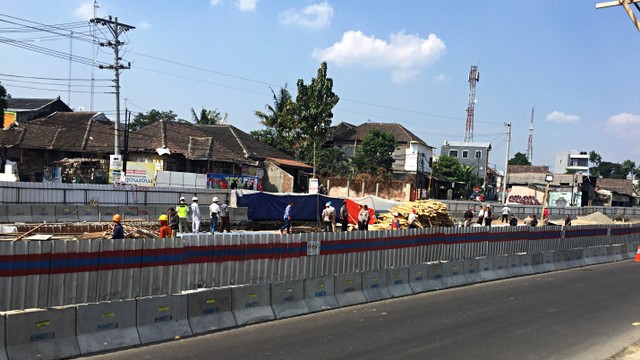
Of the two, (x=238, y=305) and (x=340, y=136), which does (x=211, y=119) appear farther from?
(x=238, y=305)

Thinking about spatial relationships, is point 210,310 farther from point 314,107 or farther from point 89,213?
point 314,107

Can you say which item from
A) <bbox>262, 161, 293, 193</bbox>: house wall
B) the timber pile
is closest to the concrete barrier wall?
the timber pile

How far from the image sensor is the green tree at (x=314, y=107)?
188 feet

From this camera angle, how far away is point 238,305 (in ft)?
32.1

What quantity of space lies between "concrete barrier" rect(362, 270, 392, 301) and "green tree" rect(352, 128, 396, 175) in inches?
1793

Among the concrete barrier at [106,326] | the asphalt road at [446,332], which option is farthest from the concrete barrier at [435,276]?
the concrete barrier at [106,326]

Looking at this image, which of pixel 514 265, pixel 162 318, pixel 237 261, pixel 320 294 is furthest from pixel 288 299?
pixel 514 265

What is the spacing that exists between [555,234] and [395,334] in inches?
571

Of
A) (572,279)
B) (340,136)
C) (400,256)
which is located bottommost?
(572,279)

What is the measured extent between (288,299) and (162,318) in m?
2.88

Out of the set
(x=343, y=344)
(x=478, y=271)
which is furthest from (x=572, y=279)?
(x=343, y=344)

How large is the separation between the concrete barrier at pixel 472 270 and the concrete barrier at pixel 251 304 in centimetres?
814

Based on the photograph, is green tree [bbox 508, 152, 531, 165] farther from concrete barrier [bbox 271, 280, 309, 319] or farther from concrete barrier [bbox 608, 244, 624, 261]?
concrete barrier [bbox 271, 280, 309, 319]

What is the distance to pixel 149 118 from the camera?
307 feet
